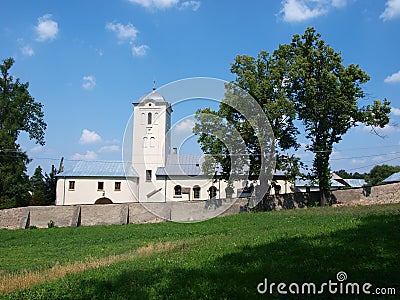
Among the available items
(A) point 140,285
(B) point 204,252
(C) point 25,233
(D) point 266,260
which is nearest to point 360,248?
(D) point 266,260

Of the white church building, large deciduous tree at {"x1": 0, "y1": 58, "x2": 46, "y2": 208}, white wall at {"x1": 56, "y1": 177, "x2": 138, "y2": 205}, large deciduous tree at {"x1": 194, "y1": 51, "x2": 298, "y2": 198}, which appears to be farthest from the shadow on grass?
white wall at {"x1": 56, "y1": 177, "x2": 138, "y2": 205}

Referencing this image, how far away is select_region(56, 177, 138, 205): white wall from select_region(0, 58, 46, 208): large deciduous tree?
6905 mm

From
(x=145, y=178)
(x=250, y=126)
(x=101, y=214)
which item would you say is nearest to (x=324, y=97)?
(x=250, y=126)

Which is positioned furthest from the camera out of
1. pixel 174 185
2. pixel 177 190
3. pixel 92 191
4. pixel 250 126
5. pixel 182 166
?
pixel 182 166

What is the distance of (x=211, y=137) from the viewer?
3044 cm

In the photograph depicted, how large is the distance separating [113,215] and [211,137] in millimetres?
10044

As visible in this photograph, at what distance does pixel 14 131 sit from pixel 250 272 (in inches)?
1407

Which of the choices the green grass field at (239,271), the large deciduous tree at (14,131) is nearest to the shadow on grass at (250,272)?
the green grass field at (239,271)

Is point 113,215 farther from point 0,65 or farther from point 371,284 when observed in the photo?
point 371,284

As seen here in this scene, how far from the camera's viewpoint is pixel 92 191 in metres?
47.2

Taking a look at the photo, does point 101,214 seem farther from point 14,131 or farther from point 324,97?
point 324,97

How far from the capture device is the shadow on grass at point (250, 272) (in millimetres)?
6555

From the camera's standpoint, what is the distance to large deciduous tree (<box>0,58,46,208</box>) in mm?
36219

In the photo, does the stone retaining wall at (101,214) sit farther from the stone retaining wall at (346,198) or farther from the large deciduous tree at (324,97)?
the large deciduous tree at (324,97)
